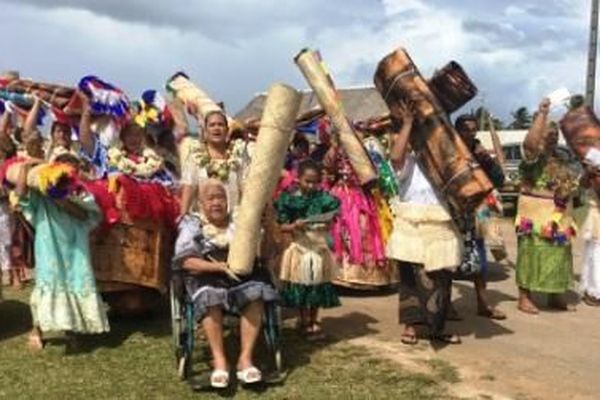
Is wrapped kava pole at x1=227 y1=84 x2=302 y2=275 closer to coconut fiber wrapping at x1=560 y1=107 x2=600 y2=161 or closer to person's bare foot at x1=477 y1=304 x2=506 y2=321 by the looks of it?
person's bare foot at x1=477 y1=304 x2=506 y2=321

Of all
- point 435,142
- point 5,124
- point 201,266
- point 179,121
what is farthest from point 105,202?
point 435,142

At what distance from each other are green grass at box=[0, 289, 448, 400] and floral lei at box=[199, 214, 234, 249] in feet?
2.88

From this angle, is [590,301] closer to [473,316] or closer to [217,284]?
[473,316]

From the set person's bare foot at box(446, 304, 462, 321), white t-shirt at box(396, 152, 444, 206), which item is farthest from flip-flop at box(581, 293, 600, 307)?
white t-shirt at box(396, 152, 444, 206)

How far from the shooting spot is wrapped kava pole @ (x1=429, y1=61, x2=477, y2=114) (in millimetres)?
6090

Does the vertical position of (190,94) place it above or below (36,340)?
above

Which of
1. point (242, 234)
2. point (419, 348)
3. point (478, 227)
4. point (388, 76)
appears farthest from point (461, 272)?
point (242, 234)

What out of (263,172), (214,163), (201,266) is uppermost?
(214,163)

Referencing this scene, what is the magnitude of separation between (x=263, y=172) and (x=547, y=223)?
3.37m

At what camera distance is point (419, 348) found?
6305 mm

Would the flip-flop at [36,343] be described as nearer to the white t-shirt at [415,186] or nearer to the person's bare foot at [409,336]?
the person's bare foot at [409,336]

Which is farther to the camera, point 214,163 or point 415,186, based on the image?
point 415,186

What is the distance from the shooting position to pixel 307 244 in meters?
6.34

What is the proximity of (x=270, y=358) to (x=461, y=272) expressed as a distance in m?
2.29
